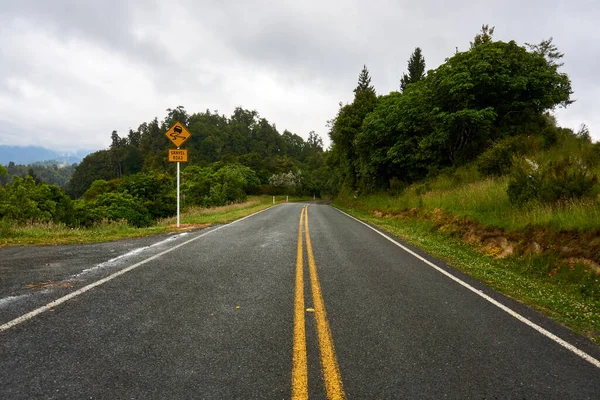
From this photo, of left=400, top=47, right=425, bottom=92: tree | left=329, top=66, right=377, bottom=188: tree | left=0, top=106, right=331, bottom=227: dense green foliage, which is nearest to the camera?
left=0, top=106, right=331, bottom=227: dense green foliage

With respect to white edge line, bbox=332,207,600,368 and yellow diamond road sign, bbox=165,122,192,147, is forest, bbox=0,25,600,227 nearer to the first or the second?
white edge line, bbox=332,207,600,368

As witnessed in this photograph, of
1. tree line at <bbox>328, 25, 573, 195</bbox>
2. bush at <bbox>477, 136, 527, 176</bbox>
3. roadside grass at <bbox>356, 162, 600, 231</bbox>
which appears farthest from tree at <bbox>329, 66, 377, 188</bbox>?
bush at <bbox>477, 136, 527, 176</bbox>

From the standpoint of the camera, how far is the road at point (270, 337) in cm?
269

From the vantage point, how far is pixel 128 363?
2.92 meters

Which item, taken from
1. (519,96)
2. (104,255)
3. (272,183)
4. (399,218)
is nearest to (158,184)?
(399,218)

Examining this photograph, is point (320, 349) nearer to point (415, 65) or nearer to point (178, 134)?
point (178, 134)

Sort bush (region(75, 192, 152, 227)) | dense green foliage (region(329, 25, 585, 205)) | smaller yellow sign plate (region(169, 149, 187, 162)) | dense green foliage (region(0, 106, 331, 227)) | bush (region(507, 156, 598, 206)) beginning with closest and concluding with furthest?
bush (region(507, 156, 598, 206)) → smaller yellow sign plate (region(169, 149, 187, 162)) → dense green foliage (region(329, 25, 585, 205)) → dense green foliage (region(0, 106, 331, 227)) → bush (region(75, 192, 152, 227))

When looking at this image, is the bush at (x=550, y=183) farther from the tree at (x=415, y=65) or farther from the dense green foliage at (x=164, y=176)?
the tree at (x=415, y=65)

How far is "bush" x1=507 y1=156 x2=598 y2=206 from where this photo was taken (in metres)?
8.44

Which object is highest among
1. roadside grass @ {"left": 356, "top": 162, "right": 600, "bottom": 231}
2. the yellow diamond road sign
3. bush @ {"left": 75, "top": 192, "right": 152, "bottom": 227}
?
the yellow diamond road sign

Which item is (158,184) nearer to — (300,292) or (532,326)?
(300,292)

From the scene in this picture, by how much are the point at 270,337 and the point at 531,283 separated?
5.59 metres

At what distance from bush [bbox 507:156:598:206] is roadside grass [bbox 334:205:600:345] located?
7.62 ft

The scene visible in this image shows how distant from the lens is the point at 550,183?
9.01 metres
